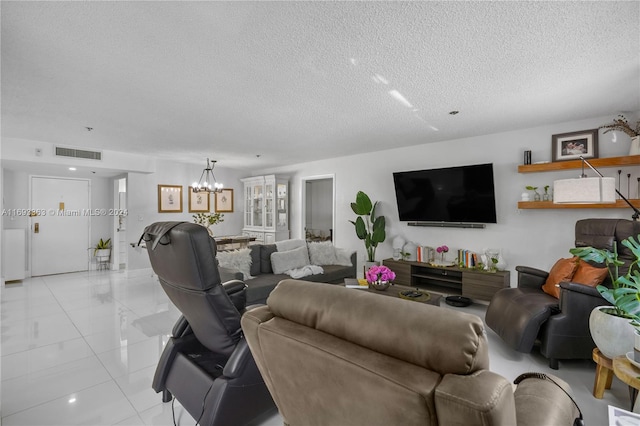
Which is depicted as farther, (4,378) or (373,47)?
(4,378)

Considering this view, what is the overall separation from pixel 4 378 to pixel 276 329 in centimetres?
272

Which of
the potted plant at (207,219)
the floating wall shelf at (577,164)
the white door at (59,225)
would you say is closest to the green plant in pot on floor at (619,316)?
the floating wall shelf at (577,164)

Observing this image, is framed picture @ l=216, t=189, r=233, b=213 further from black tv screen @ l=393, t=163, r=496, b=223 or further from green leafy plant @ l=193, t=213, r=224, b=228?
black tv screen @ l=393, t=163, r=496, b=223

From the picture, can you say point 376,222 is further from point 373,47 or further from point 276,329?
point 276,329

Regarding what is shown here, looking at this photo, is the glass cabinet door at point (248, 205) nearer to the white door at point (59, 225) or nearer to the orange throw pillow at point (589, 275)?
the white door at point (59, 225)

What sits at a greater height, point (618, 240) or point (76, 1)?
point (76, 1)

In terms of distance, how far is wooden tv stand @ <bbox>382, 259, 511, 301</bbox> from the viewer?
3.88m

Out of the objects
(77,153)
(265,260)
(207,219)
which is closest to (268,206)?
(207,219)

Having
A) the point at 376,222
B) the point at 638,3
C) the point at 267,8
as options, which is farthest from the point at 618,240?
the point at 267,8

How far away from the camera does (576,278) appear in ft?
9.16

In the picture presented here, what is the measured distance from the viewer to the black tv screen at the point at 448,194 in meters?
4.21

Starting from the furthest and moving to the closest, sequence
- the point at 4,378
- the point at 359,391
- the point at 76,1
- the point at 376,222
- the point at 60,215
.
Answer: the point at 60,215 → the point at 376,222 → the point at 4,378 → the point at 76,1 → the point at 359,391

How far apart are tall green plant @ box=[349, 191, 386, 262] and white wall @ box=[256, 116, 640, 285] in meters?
0.28

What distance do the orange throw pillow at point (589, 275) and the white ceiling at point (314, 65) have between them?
64.4 inches
